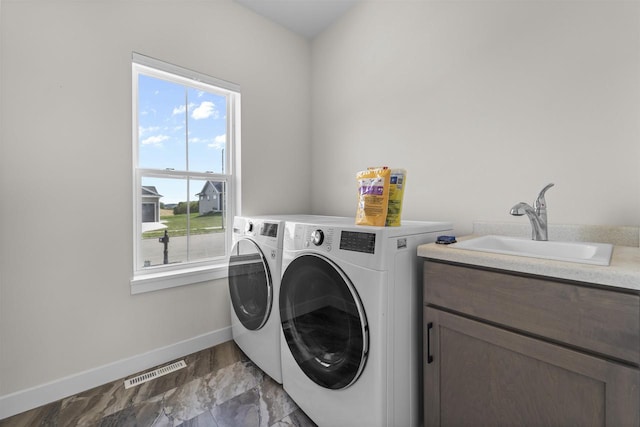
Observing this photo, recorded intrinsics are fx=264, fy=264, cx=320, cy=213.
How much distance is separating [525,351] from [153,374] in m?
2.00

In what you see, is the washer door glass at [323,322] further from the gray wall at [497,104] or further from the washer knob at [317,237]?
the gray wall at [497,104]

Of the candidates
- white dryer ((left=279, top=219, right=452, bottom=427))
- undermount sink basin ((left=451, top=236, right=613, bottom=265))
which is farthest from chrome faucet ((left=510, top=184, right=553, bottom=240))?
white dryer ((left=279, top=219, right=452, bottom=427))

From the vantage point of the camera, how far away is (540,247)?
1184mm

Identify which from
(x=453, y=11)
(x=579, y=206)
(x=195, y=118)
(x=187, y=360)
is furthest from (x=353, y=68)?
(x=187, y=360)

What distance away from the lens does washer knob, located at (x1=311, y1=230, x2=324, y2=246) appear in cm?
122

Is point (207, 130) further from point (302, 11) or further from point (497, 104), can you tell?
point (497, 104)

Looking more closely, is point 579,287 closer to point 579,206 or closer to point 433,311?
point 433,311

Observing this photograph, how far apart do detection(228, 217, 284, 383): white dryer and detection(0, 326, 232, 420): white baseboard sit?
313 mm

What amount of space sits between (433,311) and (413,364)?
30 centimetres

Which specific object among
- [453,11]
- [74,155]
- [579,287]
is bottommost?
[579,287]

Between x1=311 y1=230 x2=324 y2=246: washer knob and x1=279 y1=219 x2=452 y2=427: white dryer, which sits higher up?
x1=311 y1=230 x2=324 y2=246: washer knob

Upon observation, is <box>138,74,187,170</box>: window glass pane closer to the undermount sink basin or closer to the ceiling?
the ceiling

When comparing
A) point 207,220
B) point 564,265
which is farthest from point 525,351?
point 207,220

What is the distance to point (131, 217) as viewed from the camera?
66.7 inches
